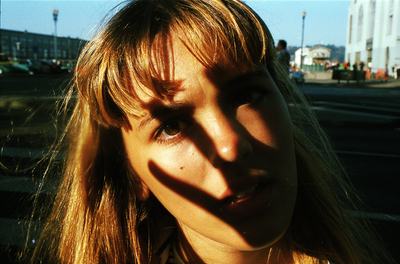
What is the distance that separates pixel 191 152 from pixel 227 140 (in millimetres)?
137

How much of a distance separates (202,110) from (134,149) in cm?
35

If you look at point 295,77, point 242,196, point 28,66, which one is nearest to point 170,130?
point 242,196

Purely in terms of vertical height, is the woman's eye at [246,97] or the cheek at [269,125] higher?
the woman's eye at [246,97]

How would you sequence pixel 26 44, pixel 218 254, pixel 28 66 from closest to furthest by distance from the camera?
pixel 218 254 < pixel 28 66 < pixel 26 44

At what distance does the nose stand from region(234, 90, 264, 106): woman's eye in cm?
8

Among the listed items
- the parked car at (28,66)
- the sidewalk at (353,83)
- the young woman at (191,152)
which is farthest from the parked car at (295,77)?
the parked car at (28,66)

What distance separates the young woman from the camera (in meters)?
1.03

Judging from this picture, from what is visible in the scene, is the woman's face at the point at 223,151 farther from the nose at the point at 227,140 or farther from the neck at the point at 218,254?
the neck at the point at 218,254

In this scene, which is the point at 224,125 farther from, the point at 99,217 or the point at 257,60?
the point at 99,217

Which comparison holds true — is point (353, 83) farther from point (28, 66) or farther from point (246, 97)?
point (28, 66)

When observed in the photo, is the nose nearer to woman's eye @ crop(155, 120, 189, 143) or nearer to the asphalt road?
woman's eye @ crop(155, 120, 189, 143)

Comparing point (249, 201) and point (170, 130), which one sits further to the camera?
point (170, 130)

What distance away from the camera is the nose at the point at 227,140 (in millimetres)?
980

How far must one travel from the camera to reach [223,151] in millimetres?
987
